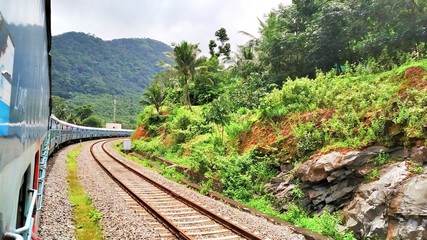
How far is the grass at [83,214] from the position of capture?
24.6 feet

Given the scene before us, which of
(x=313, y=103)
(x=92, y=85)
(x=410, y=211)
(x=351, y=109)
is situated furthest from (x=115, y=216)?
(x=92, y=85)

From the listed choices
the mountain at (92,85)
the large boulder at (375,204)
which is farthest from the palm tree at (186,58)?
the mountain at (92,85)

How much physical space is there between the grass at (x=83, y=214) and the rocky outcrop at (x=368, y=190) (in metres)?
5.42

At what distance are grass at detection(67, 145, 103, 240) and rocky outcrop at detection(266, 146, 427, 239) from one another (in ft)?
17.8

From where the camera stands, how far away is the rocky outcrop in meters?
6.57

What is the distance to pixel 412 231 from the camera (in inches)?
249

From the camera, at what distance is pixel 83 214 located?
890cm

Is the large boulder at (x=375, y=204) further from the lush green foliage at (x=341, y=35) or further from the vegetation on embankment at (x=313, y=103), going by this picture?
the lush green foliage at (x=341, y=35)

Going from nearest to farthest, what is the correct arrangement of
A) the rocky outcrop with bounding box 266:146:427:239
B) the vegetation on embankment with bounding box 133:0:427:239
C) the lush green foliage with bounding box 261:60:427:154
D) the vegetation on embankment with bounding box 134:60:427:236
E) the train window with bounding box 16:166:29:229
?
the train window with bounding box 16:166:29:229 < the rocky outcrop with bounding box 266:146:427:239 < the lush green foliage with bounding box 261:60:427:154 < the vegetation on embankment with bounding box 134:60:427:236 < the vegetation on embankment with bounding box 133:0:427:239

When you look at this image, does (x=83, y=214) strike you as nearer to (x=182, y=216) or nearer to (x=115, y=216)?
(x=115, y=216)

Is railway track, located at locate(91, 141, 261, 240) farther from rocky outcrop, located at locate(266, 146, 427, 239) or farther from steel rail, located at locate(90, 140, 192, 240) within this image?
rocky outcrop, located at locate(266, 146, 427, 239)

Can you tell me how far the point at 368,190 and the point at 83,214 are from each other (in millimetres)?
7506

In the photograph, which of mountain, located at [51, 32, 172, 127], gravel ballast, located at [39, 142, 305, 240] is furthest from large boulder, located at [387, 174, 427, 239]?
mountain, located at [51, 32, 172, 127]

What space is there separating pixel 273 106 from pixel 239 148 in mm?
2484
